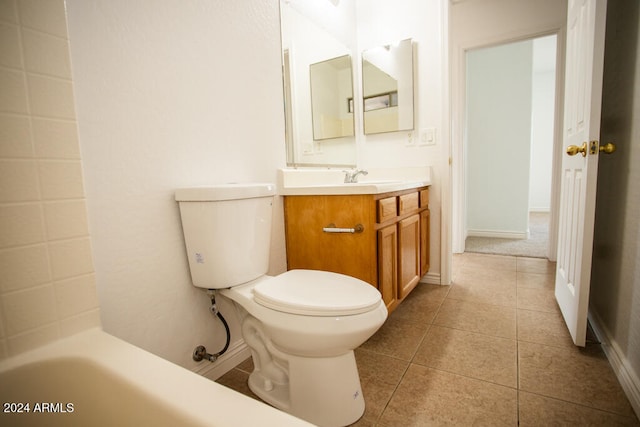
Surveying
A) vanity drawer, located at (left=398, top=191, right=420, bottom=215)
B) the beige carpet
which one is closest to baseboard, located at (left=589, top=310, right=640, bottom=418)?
vanity drawer, located at (left=398, top=191, right=420, bottom=215)

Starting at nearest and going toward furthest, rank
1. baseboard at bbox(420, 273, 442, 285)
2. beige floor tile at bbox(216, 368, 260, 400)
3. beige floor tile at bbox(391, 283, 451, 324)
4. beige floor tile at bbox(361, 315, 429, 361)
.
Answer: beige floor tile at bbox(216, 368, 260, 400)
beige floor tile at bbox(361, 315, 429, 361)
beige floor tile at bbox(391, 283, 451, 324)
baseboard at bbox(420, 273, 442, 285)

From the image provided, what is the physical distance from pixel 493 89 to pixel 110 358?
435 cm

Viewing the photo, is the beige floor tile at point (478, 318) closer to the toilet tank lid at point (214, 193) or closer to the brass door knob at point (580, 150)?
the brass door knob at point (580, 150)

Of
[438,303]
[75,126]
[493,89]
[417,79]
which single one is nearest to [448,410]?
[438,303]

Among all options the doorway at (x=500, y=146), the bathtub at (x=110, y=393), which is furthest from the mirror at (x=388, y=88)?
the bathtub at (x=110, y=393)

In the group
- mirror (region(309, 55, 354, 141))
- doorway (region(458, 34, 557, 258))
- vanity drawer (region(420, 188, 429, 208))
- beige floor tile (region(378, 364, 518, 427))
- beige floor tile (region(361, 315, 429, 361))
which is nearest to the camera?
beige floor tile (region(378, 364, 518, 427))

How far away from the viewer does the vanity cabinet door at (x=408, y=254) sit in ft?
5.71

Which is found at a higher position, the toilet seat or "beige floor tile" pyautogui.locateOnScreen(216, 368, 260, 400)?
the toilet seat

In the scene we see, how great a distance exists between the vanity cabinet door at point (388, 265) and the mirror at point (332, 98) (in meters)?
0.82

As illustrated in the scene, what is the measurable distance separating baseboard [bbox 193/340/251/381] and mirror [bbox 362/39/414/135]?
1.80m

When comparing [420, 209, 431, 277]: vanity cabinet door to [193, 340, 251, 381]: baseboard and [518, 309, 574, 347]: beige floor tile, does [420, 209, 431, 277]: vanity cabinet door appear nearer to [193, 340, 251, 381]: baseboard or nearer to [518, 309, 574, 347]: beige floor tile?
[518, 309, 574, 347]: beige floor tile

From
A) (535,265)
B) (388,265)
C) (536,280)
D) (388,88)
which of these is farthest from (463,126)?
(388,265)

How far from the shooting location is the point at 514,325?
5.64ft

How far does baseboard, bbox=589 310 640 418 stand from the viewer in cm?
108
